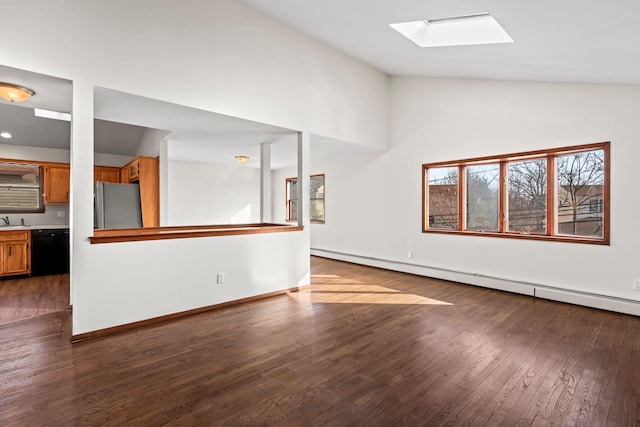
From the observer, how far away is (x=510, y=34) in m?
3.03

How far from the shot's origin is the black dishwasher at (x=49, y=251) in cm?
546

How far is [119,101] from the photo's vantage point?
320cm

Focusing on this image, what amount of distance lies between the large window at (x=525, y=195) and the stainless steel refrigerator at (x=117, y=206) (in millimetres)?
4916

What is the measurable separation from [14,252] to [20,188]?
4.62ft

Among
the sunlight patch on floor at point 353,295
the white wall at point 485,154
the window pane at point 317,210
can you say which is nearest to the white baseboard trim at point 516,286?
the white wall at point 485,154

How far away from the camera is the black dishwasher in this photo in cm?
546

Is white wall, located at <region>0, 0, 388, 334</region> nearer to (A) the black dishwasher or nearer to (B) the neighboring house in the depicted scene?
(B) the neighboring house

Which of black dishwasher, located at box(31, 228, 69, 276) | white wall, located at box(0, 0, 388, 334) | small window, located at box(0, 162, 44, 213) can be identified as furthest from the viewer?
small window, located at box(0, 162, 44, 213)

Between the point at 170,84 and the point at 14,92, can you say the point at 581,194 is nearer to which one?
the point at 170,84

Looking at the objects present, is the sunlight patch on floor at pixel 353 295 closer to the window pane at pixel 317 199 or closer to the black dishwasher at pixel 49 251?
the window pane at pixel 317 199

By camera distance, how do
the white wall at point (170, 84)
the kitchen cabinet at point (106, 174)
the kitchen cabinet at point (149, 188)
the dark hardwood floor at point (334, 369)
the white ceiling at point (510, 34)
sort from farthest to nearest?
the kitchen cabinet at point (106, 174)
the kitchen cabinet at point (149, 188)
the white wall at point (170, 84)
the white ceiling at point (510, 34)
the dark hardwood floor at point (334, 369)

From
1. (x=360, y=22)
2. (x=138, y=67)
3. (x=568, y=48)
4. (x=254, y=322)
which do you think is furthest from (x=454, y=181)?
(x=138, y=67)

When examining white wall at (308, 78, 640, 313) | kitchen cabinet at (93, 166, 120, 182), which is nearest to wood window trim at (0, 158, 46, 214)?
kitchen cabinet at (93, 166, 120, 182)

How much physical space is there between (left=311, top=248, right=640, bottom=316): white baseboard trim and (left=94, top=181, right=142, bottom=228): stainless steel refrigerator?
418 cm
